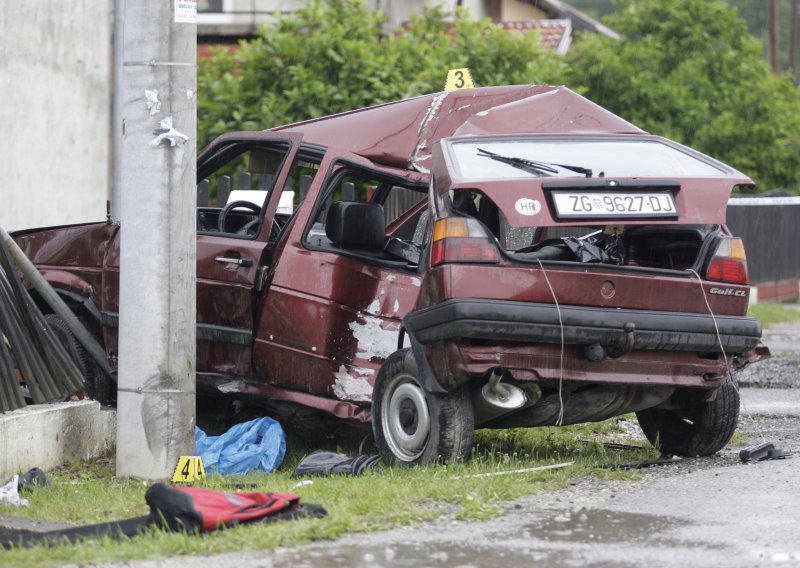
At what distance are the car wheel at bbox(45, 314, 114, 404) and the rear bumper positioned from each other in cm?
273

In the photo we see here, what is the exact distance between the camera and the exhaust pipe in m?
6.89

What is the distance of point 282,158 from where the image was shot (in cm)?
833

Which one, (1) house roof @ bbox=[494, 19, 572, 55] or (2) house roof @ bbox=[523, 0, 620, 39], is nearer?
(1) house roof @ bbox=[494, 19, 572, 55]

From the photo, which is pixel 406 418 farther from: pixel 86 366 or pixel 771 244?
pixel 771 244

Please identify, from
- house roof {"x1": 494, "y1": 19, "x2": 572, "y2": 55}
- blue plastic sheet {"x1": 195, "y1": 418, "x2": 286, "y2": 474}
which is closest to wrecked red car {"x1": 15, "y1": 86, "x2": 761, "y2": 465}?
blue plastic sheet {"x1": 195, "y1": 418, "x2": 286, "y2": 474}

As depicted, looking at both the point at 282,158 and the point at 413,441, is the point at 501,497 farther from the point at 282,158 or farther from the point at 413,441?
the point at 282,158

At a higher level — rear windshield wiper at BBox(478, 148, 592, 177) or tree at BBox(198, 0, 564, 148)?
tree at BBox(198, 0, 564, 148)

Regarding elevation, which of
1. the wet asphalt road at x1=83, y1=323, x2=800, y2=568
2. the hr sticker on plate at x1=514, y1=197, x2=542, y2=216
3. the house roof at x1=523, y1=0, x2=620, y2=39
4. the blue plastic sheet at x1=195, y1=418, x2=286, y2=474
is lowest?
the blue plastic sheet at x1=195, y1=418, x2=286, y2=474

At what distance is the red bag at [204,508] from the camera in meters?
5.40

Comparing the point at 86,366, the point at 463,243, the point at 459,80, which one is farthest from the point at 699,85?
the point at 463,243

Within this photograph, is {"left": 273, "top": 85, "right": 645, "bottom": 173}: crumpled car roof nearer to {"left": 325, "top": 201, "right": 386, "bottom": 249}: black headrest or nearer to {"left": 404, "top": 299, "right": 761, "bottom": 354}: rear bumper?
{"left": 325, "top": 201, "right": 386, "bottom": 249}: black headrest

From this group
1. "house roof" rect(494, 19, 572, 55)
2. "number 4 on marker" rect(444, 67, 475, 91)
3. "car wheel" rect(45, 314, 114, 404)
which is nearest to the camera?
"car wheel" rect(45, 314, 114, 404)

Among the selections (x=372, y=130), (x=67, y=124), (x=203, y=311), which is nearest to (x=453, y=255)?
(x=372, y=130)

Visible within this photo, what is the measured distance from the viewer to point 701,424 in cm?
766
